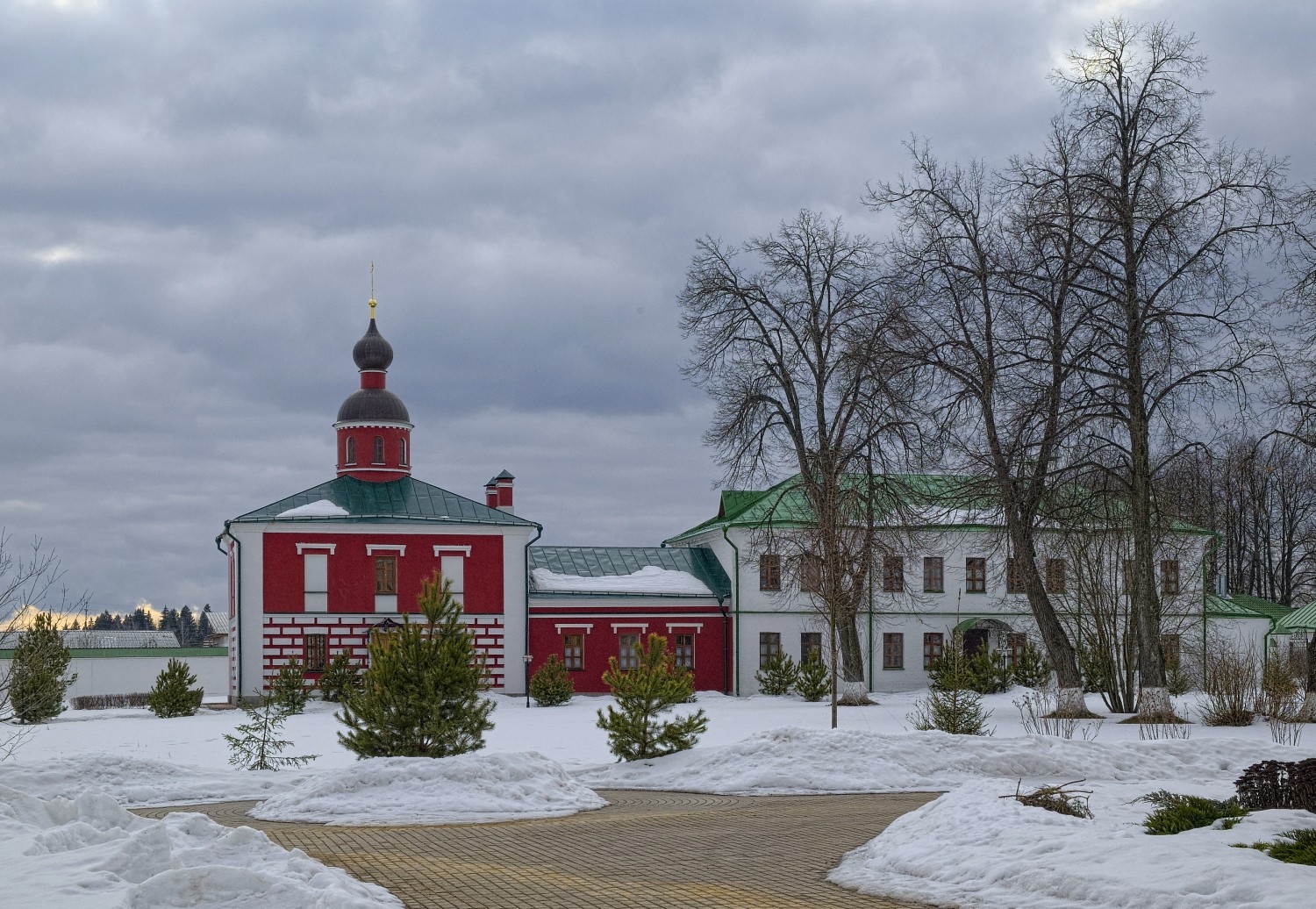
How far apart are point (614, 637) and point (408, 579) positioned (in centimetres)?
617

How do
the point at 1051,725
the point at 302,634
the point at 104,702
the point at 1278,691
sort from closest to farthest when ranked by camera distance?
the point at 1278,691, the point at 1051,725, the point at 302,634, the point at 104,702

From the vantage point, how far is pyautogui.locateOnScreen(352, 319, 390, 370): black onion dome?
1583 inches

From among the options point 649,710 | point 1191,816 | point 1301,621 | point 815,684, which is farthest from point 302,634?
point 1191,816

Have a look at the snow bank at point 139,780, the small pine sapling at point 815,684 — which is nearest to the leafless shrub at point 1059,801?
the snow bank at point 139,780

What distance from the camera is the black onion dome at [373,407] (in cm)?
3894

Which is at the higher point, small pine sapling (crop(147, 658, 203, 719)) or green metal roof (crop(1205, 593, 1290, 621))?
green metal roof (crop(1205, 593, 1290, 621))

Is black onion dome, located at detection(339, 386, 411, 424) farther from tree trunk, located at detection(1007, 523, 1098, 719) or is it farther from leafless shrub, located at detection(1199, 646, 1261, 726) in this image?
leafless shrub, located at detection(1199, 646, 1261, 726)

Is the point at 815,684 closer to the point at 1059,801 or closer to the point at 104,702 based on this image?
the point at 104,702

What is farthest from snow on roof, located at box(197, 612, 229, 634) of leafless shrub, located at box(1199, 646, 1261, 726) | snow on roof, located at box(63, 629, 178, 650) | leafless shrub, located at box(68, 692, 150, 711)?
leafless shrub, located at box(1199, 646, 1261, 726)

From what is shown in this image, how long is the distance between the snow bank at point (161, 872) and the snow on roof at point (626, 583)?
1125 inches

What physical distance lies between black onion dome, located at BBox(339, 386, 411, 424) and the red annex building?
0.14 feet

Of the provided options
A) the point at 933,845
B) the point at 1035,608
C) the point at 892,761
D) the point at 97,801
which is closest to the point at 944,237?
the point at 1035,608

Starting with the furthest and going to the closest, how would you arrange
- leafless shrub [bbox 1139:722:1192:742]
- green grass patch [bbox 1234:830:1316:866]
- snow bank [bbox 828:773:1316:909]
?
leafless shrub [bbox 1139:722:1192:742] < green grass patch [bbox 1234:830:1316:866] < snow bank [bbox 828:773:1316:909]

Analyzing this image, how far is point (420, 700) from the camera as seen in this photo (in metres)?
15.5
